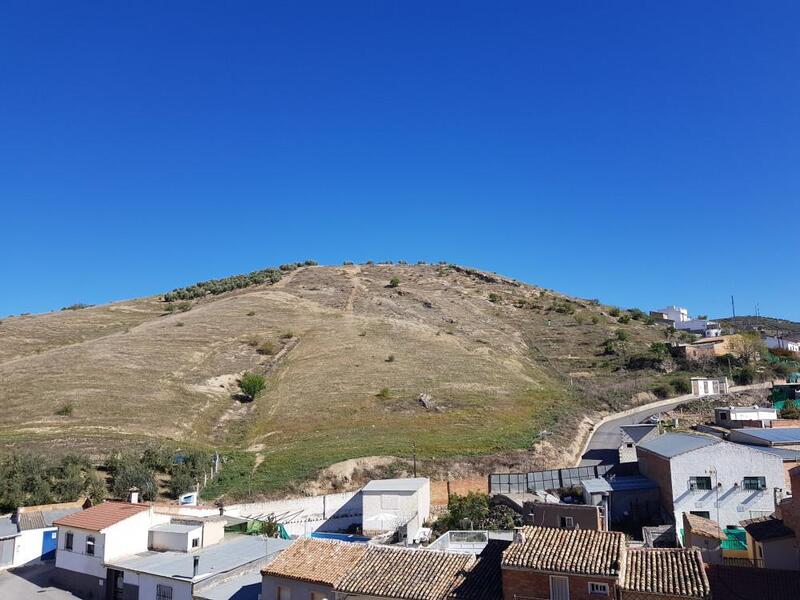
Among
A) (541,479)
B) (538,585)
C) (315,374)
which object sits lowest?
(538,585)

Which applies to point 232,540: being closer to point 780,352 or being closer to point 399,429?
point 399,429

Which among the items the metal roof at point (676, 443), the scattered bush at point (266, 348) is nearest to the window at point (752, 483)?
the metal roof at point (676, 443)

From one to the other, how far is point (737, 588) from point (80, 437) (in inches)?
1712

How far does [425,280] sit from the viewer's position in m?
121

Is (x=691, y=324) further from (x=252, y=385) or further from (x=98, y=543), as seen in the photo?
(x=98, y=543)

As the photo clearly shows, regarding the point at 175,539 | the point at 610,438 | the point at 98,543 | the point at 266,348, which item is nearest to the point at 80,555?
the point at 98,543

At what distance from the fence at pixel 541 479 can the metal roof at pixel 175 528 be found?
20.2 metres

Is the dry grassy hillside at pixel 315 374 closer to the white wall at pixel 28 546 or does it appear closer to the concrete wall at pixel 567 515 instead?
the white wall at pixel 28 546

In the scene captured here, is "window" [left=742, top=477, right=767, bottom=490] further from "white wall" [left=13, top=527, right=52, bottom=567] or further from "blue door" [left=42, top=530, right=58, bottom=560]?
"blue door" [left=42, top=530, right=58, bottom=560]

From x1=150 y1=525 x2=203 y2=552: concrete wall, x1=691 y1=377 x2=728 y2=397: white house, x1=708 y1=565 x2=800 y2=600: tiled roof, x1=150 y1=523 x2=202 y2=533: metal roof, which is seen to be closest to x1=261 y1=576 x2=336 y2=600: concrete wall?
x1=150 y1=525 x2=203 y2=552: concrete wall

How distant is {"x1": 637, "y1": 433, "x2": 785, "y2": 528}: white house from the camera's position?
103 feet

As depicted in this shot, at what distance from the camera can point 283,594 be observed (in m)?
19.2

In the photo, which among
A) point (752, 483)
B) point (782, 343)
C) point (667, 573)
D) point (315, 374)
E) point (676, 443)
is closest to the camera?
point (667, 573)

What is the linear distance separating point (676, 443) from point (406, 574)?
78.7 feet
